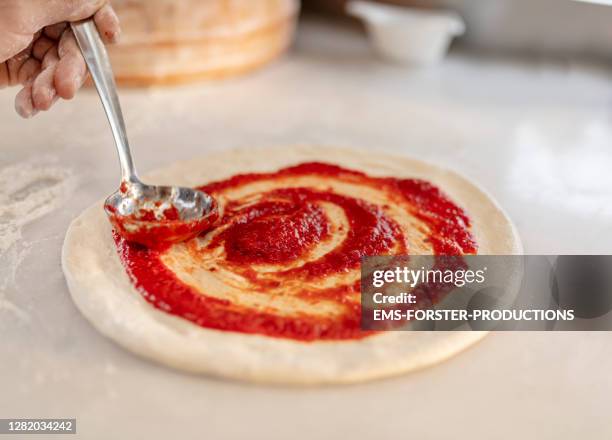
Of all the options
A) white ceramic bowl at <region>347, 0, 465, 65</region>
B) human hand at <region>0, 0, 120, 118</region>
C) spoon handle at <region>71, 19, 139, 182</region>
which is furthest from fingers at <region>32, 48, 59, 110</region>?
white ceramic bowl at <region>347, 0, 465, 65</region>

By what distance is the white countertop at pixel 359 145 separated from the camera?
3.72ft

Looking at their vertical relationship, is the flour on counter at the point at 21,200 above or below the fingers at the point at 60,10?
below

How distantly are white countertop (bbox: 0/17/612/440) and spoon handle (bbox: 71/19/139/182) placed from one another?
0.23 m

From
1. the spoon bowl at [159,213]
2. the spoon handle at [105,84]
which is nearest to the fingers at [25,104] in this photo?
the spoon handle at [105,84]

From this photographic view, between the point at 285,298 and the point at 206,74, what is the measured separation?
4.21 feet

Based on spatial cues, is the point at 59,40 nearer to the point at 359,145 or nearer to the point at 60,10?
the point at 60,10

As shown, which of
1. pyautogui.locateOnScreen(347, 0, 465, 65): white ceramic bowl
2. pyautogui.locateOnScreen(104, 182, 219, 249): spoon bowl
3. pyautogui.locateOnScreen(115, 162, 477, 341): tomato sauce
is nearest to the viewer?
pyautogui.locateOnScreen(115, 162, 477, 341): tomato sauce

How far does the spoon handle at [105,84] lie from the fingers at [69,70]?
62 mm

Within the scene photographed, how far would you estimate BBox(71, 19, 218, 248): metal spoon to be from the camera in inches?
57.8

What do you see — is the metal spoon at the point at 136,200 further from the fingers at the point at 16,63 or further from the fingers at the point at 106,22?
the fingers at the point at 16,63

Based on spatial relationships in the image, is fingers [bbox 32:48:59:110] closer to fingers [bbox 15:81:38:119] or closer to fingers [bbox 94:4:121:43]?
fingers [bbox 15:81:38:119]

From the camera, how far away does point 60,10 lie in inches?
61.8

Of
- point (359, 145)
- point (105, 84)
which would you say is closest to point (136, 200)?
point (105, 84)

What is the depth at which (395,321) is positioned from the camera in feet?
4.23
